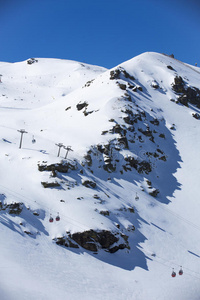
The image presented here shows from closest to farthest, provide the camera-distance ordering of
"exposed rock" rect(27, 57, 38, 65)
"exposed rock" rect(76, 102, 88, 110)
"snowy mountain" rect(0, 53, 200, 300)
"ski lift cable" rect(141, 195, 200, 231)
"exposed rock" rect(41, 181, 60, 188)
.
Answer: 1. "snowy mountain" rect(0, 53, 200, 300)
2. "exposed rock" rect(41, 181, 60, 188)
3. "ski lift cable" rect(141, 195, 200, 231)
4. "exposed rock" rect(76, 102, 88, 110)
5. "exposed rock" rect(27, 57, 38, 65)

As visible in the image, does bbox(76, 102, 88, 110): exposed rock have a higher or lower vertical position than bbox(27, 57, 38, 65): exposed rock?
lower

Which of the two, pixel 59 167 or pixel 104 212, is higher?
pixel 59 167

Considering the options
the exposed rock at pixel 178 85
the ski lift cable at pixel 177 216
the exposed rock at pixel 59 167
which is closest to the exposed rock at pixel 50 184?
the exposed rock at pixel 59 167

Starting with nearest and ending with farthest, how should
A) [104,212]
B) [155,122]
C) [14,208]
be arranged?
[14,208] < [104,212] < [155,122]

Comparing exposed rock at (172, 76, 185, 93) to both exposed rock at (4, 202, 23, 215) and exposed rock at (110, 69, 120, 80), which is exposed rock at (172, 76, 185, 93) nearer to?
exposed rock at (110, 69, 120, 80)

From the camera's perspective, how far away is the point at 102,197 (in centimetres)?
2844

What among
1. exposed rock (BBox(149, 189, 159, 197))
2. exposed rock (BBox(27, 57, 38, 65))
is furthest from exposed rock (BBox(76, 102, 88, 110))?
exposed rock (BBox(27, 57, 38, 65))

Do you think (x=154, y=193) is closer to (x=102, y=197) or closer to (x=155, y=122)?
(x=102, y=197)

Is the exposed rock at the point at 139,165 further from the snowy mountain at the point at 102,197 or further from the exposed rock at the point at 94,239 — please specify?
the exposed rock at the point at 94,239

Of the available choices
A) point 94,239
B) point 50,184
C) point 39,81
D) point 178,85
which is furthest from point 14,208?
point 39,81

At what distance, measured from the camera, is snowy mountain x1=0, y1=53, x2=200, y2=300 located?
1862cm

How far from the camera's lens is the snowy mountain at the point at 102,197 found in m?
18.6

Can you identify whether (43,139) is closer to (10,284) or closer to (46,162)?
(46,162)

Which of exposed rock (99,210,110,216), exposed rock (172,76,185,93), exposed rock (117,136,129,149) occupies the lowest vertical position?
exposed rock (99,210,110,216)
